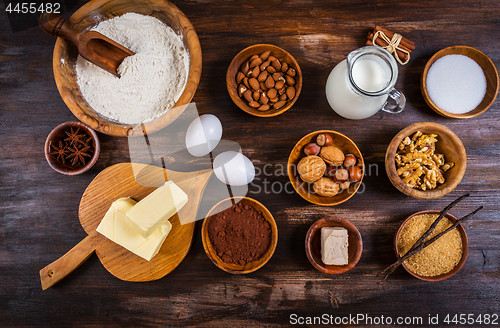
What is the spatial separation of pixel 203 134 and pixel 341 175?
593mm

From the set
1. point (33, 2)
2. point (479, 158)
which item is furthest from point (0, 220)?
point (479, 158)

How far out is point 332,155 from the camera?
1.15m

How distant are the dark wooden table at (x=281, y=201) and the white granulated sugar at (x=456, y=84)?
2.6 inches

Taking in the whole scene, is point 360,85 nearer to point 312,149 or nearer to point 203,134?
point 312,149

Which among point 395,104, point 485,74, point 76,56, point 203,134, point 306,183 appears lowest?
point 306,183

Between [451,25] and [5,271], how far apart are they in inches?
93.9

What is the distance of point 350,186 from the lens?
119cm

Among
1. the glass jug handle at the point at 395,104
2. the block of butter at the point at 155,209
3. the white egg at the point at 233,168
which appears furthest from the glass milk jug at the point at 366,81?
the block of butter at the point at 155,209

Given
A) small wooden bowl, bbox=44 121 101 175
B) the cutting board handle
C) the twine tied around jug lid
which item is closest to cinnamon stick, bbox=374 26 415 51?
the twine tied around jug lid

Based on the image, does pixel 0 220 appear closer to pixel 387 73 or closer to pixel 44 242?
pixel 44 242

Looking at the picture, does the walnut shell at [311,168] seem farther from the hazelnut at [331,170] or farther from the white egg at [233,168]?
the white egg at [233,168]

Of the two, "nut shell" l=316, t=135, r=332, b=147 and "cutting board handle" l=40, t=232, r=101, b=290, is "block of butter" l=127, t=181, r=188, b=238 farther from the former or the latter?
"nut shell" l=316, t=135, r=332, b=147

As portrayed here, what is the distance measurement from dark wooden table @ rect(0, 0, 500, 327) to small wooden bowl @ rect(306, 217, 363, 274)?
74 millimetres

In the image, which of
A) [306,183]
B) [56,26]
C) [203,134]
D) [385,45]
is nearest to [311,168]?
[306,183]
